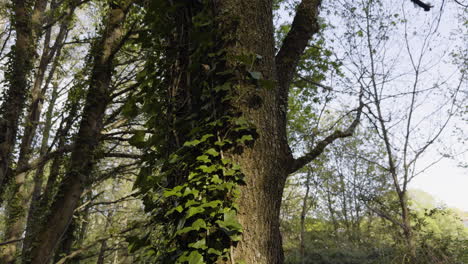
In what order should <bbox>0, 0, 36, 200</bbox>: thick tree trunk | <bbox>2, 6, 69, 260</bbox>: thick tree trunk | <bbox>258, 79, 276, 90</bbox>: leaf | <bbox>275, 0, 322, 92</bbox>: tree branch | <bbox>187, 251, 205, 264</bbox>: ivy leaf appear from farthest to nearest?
<bbox>2, 6, 69, 260</bbox>: thick tree trunk
<bbox>0, 0, 36, 200</bbox>: thick tree trunk
<bbox>275, 0, 322, 92</bbox>: tree branch
<bbox>258, 79, 276, 90</bbox>: leaf
<bbox>187, 251, 205, 264</bbox>: ivy leaf

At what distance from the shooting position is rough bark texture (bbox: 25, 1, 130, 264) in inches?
147

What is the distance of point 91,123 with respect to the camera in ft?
13.3

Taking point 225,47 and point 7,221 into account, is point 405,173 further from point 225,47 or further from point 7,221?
point 7,221

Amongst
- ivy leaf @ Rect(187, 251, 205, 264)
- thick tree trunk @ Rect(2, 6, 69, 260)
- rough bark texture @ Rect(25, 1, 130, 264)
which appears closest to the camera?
ivy leaf @ Rect(187, 251, 205, 264)

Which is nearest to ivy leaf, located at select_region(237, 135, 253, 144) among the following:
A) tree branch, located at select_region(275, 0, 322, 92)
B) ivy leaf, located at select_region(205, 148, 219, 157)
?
ivy leaf, located at select_region(205, 148, 219, 157)

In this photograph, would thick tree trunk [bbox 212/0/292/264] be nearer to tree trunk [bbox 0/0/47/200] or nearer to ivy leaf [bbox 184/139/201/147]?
ivy leaf [bbox 184/139/201/147]

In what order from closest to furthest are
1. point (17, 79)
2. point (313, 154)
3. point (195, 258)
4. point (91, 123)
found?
point (195, 258), point (313, 154), point (91, 123), point (17, 79)

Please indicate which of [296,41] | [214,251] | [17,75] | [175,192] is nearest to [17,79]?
[17,75]

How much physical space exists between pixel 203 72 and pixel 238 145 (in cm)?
42

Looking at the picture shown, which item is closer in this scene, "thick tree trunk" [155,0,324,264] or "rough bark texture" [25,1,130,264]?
"thick tree trunk" [155,0,324,264]

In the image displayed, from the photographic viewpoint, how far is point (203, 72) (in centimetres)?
150

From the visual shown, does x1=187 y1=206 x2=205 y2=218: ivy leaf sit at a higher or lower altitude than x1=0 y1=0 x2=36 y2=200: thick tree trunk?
lower

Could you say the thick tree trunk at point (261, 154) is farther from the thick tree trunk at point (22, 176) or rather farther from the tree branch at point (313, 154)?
the thick tree trunk at point (22, 176)

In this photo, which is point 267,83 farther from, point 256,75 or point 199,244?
point 199,244
